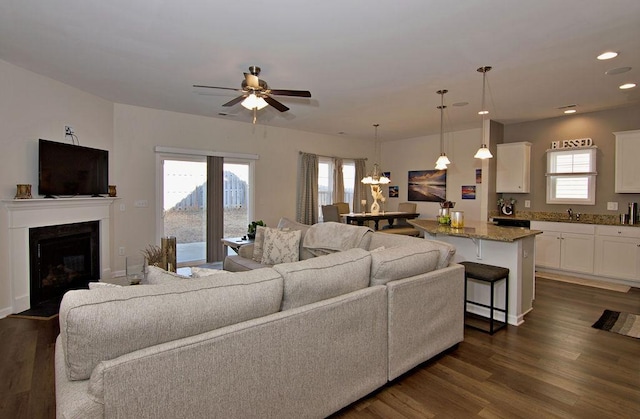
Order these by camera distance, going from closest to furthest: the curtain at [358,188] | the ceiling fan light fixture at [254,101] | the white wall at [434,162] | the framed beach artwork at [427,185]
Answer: the ceiling fan light fixture at [254,101]
the white wall at [434,162]
the framed beach artwork at [427,185]
the curtain at [358,188]

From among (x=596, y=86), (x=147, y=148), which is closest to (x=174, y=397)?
(x=147, y=148)

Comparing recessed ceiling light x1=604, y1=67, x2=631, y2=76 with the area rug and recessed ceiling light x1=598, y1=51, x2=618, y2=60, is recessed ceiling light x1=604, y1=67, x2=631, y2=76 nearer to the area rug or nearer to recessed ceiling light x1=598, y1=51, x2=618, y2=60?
recessed ceiling light x1=598, y1=51, x2=618, y2=60

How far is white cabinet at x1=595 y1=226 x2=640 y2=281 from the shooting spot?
4.84 metres

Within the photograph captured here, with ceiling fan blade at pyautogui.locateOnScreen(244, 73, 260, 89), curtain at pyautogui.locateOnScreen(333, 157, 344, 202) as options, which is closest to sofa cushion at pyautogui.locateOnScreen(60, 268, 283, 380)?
ceiling fan blade at pyautogui.locateOnScreen(244, 73, 260, 89)

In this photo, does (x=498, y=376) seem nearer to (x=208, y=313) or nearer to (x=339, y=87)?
→ (x=208, y=313)

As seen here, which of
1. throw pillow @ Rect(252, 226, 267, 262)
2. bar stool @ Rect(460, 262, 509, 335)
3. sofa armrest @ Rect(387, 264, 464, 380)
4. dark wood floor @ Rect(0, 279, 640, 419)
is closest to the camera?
dark wood floor @ Rect(0, 279, 640, 419)

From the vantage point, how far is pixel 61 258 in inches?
175

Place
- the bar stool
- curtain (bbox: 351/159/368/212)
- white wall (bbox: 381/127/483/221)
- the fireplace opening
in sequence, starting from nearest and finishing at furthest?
1. the bar stool
2. the fireplace opening
3. white wall (bbox: 381/127/483/221)
4. curtain (bbox: 351/159/368/212)

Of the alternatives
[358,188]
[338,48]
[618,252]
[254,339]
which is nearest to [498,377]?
[254,339]

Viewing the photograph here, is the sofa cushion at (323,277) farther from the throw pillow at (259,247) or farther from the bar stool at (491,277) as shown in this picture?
the throw pillow at (259,247)

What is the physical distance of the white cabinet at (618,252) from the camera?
4840 mm

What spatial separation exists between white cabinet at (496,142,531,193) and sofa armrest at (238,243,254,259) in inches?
193

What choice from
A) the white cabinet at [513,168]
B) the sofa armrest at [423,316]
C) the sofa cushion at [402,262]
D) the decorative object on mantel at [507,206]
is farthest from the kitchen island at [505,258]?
the decorative object on mantel at [507,206]

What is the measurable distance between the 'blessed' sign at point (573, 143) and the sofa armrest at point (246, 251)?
559 cm
